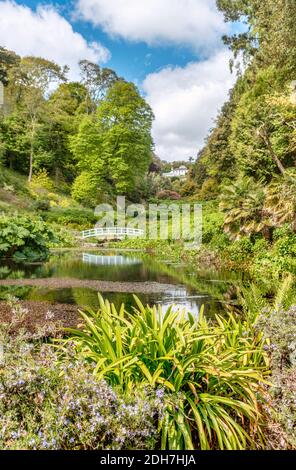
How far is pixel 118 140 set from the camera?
3734 centimetres

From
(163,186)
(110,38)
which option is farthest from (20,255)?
(163,186)

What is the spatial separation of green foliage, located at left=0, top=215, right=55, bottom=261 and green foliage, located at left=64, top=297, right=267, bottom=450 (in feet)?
49.6

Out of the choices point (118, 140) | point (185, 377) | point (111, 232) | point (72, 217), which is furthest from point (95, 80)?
point (185, 377)

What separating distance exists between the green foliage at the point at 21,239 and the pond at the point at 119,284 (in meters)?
1.24

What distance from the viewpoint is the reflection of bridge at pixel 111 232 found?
29.6m

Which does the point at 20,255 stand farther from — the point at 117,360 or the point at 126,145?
the point at 126,145

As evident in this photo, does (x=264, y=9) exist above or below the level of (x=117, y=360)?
above

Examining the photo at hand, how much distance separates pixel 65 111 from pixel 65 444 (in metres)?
46.1

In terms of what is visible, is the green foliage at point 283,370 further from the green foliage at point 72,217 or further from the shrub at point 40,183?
the shrub at point 40,183

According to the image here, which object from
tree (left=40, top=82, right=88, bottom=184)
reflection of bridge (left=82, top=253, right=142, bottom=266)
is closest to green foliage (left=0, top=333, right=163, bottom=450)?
reflection of bridge (left=82, top=253, right=142, bottom=266)

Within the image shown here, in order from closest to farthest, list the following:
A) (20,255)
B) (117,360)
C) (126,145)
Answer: (117,360) → (20,255) → (126,145)

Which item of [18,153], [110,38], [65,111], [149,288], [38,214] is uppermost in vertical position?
[65,111]

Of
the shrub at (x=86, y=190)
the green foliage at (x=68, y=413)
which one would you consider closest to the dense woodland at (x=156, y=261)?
the green foliage at (x=68, y=413)

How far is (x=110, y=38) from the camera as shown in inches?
398
